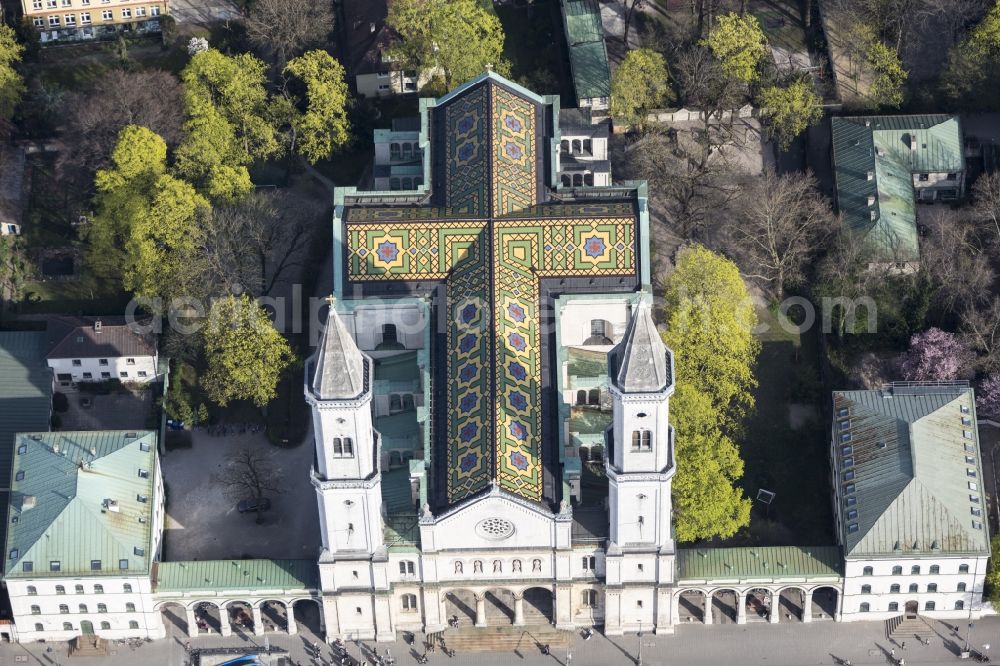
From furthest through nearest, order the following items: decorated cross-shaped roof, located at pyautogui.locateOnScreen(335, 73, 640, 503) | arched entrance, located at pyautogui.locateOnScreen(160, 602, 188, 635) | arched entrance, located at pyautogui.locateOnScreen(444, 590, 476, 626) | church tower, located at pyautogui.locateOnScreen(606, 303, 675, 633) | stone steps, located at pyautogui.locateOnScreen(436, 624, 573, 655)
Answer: arched entrance, located at pyautogui.locateOnScreen(160, 602, 188, 635) → arched entrance, located at pyautogui.locateOnScreen(444, 590, 476, 626) → stone steps, located at pyautogui.locateOnScreen(436, 624, 573, 655) → decorated cross-shaped roof, located at pyautogui.locateOnScreen(335, 73, 640, 503) → church tower, located at pyautogui.locateOnScreen(606, 303, 675, 633)

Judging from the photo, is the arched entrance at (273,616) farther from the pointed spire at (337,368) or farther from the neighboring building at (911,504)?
the neighboring building at (911,504)

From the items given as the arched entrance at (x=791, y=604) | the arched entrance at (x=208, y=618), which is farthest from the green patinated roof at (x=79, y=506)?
the arched entrance at (x=791, y=604)

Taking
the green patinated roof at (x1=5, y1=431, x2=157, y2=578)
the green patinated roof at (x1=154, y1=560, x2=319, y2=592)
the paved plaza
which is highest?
the green patinated roof at (x1=5, y1=431, x2=157, y2=578)

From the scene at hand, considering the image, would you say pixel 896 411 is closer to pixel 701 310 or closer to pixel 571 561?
pixel 701 310

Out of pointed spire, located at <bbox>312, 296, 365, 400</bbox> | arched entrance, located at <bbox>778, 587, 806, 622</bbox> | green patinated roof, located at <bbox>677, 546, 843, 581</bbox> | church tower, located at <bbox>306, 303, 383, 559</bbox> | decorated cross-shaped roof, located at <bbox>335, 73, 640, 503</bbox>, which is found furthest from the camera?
arched entrance, located at <bbox>778, 587, 806, 622</bbox>

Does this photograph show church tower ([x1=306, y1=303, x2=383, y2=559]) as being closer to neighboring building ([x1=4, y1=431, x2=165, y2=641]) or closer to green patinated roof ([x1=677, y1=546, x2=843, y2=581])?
neighboring building ([x1=4, y1=431, x2=165, y2=641])

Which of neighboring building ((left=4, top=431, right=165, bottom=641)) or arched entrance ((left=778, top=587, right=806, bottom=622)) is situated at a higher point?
neighboring building ((left=4, top=431, right=165, bottom=641))

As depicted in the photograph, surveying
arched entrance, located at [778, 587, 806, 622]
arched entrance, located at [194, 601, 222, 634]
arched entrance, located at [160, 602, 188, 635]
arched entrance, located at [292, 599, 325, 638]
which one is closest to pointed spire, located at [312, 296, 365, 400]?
arched entrance, located at [292, 599, 325, 638]

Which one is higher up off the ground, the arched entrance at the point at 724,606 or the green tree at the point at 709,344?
the green tree at the point at 709,344
